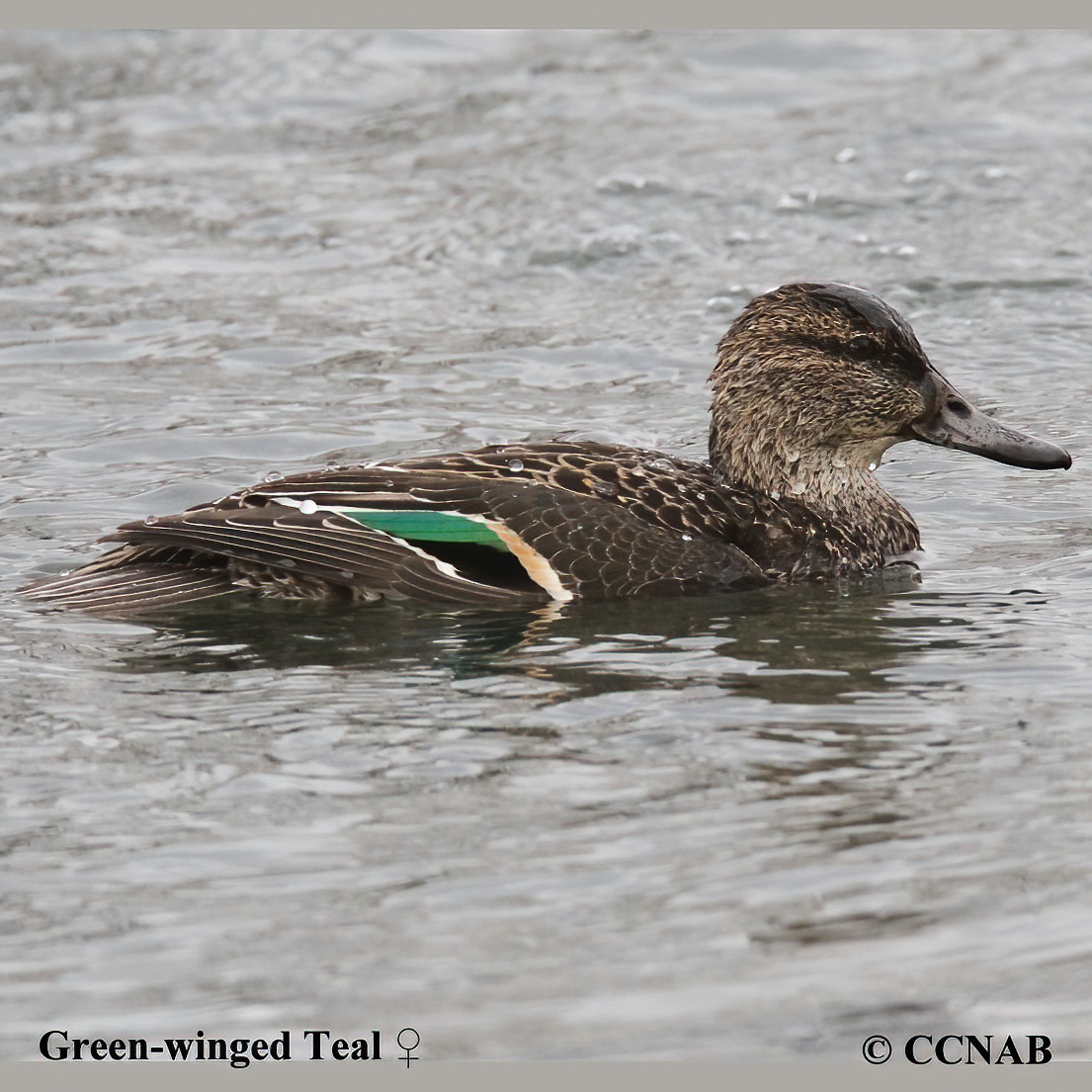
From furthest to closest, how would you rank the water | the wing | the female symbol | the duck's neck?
the duck's neck < the wing < the water < the female symbol

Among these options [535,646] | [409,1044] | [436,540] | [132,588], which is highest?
[436,540]

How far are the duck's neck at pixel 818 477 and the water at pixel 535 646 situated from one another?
291 mm

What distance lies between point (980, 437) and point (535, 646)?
8.12 ft

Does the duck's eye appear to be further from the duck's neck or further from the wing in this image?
the wing

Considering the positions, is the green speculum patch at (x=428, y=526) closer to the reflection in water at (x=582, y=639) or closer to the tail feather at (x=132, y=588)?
the reflection in water at (x=582, y=639)

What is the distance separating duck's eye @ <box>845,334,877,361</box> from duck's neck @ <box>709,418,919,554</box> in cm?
42

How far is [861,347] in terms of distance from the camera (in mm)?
9180

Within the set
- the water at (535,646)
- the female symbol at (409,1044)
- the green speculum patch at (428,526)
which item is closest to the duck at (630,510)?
the green speculum patch at (428,526)

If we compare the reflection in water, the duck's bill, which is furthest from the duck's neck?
the reflection in water

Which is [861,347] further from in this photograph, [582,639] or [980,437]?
[582,639]

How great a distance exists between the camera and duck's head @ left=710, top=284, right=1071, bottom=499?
30.1ft

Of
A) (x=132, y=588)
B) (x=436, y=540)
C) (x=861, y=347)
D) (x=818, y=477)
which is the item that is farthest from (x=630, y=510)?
(x=132, y=588)

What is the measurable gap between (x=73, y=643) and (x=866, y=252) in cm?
829

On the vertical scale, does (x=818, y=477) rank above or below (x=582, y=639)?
above
